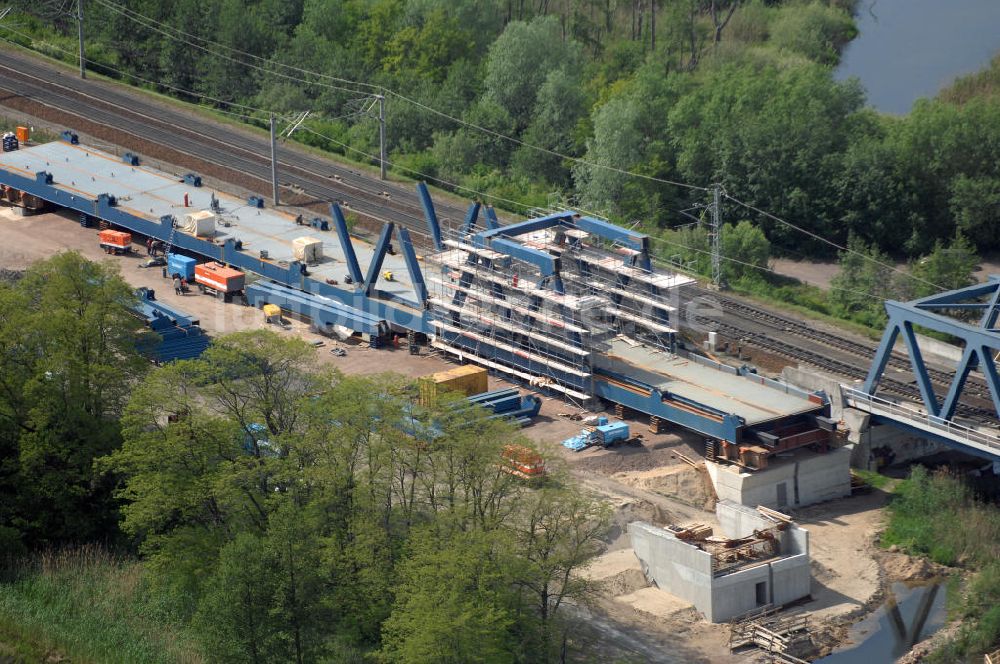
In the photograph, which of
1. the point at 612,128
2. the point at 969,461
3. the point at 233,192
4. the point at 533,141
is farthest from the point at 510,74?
the point at 969,461

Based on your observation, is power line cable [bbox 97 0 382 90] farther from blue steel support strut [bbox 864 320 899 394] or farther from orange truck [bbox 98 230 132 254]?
blue steel support strut [bbox 864 320 899 394]

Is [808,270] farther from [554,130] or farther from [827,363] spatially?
[554,130]

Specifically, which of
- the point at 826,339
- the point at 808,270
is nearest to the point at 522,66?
the point at 808,270

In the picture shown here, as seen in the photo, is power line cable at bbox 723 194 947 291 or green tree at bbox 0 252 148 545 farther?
power line cable at bbox 723 194 947 291

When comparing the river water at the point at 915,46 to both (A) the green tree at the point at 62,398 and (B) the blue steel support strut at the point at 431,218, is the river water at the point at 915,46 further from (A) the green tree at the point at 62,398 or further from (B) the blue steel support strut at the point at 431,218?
A: (A) the green tree at the point at 62,398

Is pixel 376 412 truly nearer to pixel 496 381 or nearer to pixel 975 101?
pixel 496 381

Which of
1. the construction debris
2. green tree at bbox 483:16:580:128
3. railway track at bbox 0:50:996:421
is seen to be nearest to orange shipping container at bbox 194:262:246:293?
railway track at bbox 0:50:996:421
